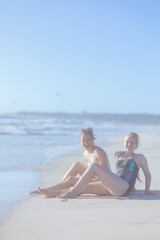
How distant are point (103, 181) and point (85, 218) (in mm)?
1057

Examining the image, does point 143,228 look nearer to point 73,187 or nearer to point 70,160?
point 73,187

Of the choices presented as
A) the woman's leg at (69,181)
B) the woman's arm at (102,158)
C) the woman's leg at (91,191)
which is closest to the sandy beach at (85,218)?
the woman's leg at (91,191)

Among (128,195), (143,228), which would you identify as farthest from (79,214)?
(128,195)

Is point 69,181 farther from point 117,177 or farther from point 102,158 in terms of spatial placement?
point 117,177

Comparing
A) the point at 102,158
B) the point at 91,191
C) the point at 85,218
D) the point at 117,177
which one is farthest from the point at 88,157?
the point at 85,218

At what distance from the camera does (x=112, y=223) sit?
3.78 metres

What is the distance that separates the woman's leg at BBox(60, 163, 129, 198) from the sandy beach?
10 centimetres

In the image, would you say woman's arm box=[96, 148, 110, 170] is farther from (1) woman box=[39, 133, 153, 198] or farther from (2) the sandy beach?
(2) the sandy beach

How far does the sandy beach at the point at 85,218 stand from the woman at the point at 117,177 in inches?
4.1

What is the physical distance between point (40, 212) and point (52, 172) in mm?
3408

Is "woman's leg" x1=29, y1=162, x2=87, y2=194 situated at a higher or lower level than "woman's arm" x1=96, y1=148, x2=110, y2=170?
lower

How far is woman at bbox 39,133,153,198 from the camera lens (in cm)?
497

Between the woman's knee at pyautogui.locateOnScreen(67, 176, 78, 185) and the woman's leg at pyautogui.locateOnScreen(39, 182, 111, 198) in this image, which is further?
the woman's knee at pyautogui.locateOnScreen(67, 176, 78, 185)

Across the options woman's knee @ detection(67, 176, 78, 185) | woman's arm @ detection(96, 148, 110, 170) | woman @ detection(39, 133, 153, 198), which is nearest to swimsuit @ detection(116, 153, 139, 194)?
woman @ detection(39, 133, 153, 198)
